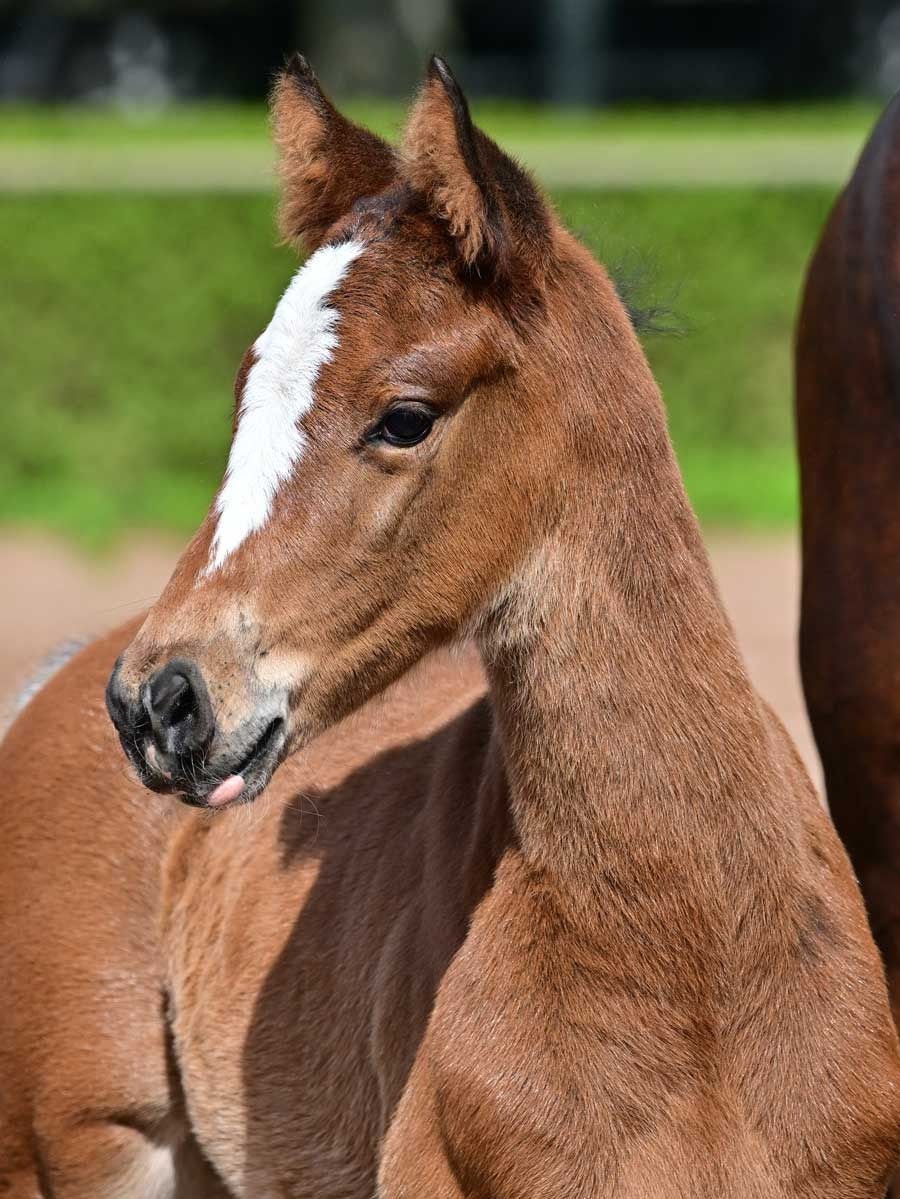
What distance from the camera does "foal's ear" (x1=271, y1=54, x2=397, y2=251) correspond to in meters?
3.03

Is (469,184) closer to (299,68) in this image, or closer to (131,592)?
(299,68)

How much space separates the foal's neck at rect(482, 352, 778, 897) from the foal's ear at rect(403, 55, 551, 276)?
15.1 inches

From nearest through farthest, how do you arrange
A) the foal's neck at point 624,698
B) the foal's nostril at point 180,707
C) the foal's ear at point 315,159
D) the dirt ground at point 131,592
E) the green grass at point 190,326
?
the foal's nostril at point 180,707 < the foal's neck at point 624,698 < the foal's ear at point 315,159 < the dirt ground at point 131,592 < the green grass at point 190,326

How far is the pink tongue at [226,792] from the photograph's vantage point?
8.93 ft

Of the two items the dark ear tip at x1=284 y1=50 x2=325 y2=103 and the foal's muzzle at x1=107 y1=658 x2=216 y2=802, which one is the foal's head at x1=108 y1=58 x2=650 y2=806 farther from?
the dark ear tip at x1=284 y1=50 x2=325 y2=103

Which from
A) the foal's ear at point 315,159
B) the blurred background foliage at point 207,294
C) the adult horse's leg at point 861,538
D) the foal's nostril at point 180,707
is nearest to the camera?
the foal's nostril at point 180,707

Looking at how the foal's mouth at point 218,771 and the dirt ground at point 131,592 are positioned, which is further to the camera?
the dirt ground at point 131,592

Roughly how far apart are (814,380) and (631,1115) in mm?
1657

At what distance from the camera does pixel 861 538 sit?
349 cm

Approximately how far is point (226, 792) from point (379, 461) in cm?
55

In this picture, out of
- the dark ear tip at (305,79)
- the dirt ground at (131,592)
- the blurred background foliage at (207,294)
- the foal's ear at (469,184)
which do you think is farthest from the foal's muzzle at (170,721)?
the blurred background foliage at (207,294)

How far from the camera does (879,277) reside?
356cm

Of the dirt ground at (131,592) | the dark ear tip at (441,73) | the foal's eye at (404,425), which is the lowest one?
the dirt ground at (131,592)

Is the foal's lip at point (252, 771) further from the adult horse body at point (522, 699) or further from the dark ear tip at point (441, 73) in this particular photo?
the dark ear tip at point (441, 73)
